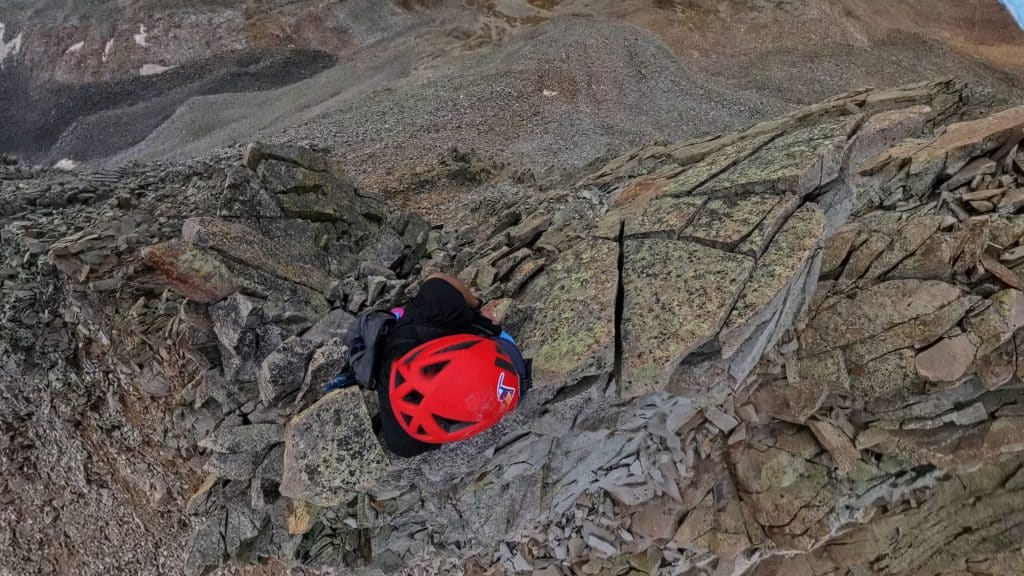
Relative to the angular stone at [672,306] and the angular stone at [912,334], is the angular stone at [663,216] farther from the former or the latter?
the angular stone at [912,334]

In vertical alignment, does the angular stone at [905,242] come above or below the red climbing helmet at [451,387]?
above

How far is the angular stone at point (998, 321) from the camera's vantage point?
620cm

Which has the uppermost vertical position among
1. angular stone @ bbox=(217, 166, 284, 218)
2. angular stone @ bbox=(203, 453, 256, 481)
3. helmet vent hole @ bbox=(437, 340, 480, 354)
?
helmet vent hole @ bbox=(437, 340, 480, 354)

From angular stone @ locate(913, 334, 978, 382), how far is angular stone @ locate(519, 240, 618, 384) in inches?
161

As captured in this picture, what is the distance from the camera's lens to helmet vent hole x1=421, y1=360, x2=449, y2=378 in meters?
4.62

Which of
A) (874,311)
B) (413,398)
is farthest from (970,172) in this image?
(413,398)

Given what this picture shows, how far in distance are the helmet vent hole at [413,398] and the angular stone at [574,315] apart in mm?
1693

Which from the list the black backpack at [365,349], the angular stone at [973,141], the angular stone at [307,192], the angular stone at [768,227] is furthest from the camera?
the angular stone at [307,192]

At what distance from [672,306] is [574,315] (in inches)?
45.2

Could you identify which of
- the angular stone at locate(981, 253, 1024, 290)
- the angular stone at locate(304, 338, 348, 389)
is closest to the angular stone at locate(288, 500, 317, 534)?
the angular stone at locate(304, 338, 348, 389)

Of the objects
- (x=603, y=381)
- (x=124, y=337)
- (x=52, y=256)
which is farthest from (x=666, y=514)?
(x=52, y=256)

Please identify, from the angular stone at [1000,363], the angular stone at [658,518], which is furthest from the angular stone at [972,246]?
the angular stone at [658,518]

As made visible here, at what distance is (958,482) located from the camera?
7.76 meters

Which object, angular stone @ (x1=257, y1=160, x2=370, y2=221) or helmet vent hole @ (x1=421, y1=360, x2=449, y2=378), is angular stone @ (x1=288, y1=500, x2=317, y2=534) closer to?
helmet vent hole @ (x1=421, y1=360, x2=449, y2=378)
